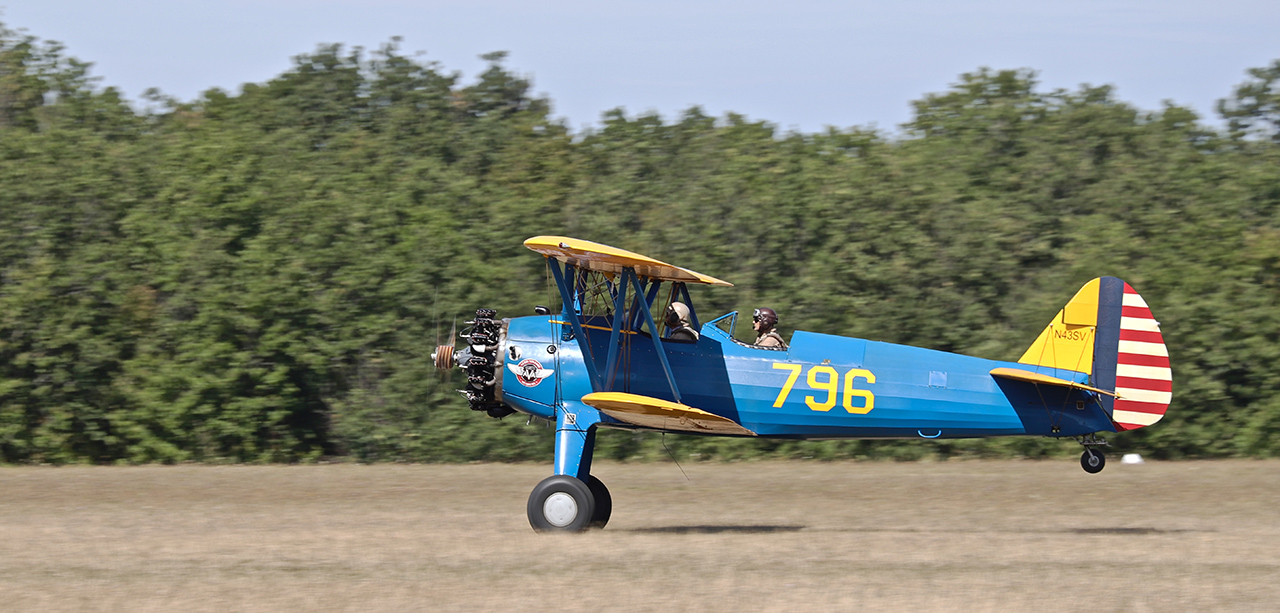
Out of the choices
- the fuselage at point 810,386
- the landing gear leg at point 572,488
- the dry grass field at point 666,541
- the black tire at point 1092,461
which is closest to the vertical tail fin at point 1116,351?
the fuselage at point 810,386

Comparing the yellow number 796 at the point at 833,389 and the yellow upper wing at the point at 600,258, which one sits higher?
the yellow upper wing at the point at 600,258

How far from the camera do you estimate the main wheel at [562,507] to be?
31.1 feet

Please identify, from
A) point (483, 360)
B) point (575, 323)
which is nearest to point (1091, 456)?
point (575, 323)

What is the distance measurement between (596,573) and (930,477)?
8172mm

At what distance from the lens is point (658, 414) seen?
9242 millimetres

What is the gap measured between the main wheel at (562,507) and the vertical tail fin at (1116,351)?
3867 mm

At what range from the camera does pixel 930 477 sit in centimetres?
1483

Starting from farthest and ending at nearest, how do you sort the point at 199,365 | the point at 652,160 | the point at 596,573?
the point at 652,160 < the point at 199,365 < the point at 596,573

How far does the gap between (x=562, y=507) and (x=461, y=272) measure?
26.2ft

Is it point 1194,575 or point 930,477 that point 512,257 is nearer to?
point 930,477

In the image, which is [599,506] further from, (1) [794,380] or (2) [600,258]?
(2) [600,258]

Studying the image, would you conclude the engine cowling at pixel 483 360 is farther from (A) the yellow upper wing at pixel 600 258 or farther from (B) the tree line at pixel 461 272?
(B) the tree line at pixel 461 272

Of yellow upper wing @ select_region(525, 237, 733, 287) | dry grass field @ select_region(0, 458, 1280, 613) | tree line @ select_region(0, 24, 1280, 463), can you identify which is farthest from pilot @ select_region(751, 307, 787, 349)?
tree line @ select_region(0, 24, 1280, 463)

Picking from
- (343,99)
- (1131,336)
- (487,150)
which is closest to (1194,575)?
(1131,336)
